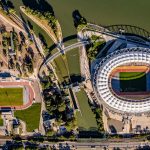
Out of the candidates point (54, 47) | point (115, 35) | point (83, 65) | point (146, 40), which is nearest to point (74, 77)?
point (83, 65)

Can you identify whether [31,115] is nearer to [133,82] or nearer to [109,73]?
[109,73]

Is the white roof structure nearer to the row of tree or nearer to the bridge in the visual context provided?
the bridge

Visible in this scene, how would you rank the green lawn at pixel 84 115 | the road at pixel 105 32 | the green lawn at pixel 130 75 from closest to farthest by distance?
the road at pixel 105 32, the green lawn at pixel 130 75, the green lawn at pixel 84 115

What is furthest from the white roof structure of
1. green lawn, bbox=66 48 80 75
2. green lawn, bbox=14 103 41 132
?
green lawn, bbox=14 103 41 132

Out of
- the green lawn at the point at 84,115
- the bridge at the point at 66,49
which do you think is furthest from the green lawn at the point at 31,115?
the bridge at the point at 66,49

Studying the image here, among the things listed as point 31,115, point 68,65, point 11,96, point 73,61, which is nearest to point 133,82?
point 73,61

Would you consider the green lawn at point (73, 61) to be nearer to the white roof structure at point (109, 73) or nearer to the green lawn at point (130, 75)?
the white roof structure at point (109, 73)
